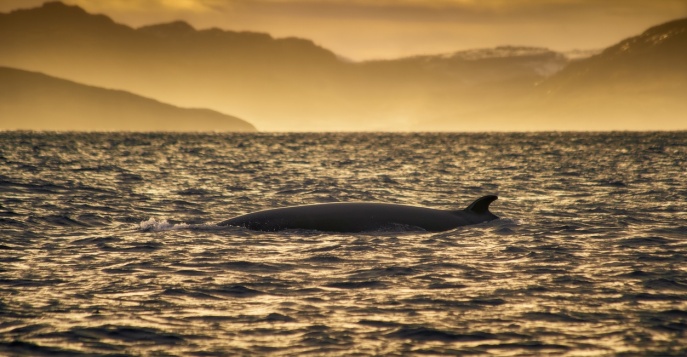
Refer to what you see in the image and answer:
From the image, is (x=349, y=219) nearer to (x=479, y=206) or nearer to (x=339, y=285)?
(x=479, y=206)

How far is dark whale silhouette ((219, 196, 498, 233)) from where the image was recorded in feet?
73.7

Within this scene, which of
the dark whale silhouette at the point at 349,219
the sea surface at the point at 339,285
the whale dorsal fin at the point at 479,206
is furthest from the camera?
the whale dorsal fin at the point at 479,206

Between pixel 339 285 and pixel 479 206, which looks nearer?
pixel 339 285

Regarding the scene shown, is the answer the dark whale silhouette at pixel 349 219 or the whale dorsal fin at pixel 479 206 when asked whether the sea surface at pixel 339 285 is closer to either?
the dark whale silhouette at pixel 349 219

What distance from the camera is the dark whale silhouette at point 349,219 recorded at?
2247 cm

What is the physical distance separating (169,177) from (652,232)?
109 feet

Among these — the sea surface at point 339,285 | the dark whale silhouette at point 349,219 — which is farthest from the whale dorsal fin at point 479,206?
the dark whale silhouette at point 349,219

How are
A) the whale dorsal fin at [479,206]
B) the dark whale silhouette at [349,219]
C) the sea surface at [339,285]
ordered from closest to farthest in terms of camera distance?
the sea surface at [339,285] → the dark whale silhouette at [349,219] → the whale dorsal fin at [479,206]

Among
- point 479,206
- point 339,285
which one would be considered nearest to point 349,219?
point 479,206

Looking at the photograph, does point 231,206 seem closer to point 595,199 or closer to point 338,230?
point 338,230

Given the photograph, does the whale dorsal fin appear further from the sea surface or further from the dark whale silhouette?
the dark whale silhouette

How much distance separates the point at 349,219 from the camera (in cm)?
2253

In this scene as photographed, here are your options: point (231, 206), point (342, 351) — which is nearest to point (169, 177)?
point (231, 206)

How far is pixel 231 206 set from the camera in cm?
3297
